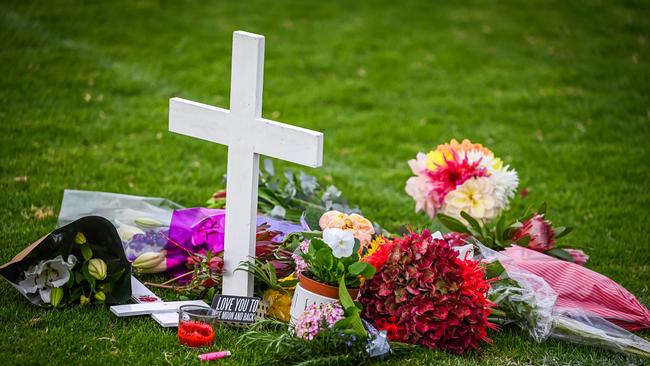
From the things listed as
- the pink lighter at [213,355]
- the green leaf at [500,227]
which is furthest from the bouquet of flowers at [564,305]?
the pink lighter at [213,355]

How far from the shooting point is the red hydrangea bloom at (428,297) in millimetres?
3426

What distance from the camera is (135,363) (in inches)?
128

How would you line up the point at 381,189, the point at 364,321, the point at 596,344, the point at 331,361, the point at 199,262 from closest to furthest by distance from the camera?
the point at 331,361 → the point at 364,321 → the point at 596,344 → the point at 199,262 → the point at 381,189

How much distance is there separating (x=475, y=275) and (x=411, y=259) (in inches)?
11.6

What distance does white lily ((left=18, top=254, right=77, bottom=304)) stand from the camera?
3643mm

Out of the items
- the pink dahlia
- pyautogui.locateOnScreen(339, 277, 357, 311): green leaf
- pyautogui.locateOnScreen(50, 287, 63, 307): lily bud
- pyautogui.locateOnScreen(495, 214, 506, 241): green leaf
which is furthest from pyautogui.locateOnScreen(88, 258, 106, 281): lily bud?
the pink dahlia

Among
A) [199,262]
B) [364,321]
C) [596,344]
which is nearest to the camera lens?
[364,321]

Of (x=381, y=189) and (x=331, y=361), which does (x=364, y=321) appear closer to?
(x=331, y=361)

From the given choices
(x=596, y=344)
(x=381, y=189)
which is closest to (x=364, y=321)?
(x=596, y=344)

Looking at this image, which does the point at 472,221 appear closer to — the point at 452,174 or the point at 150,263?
the point at 452,174

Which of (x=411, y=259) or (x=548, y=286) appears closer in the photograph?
(x=411, y=259)

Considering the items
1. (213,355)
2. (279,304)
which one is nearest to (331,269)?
(279,304)

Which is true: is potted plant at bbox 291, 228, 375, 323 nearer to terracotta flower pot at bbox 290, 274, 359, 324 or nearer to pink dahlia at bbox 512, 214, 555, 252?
terracotta flower pot at bbox 290, 274, 359, 324

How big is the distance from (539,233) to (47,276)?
2.57 metres
